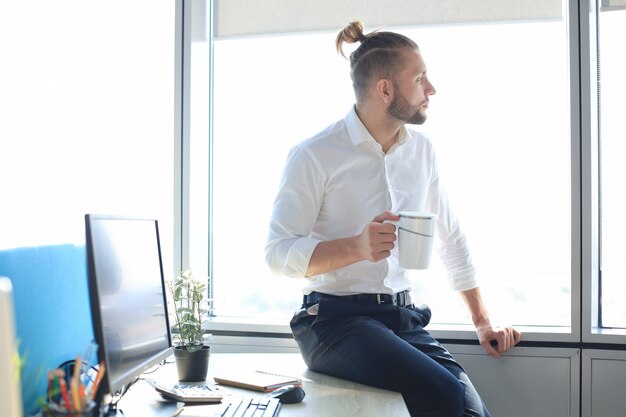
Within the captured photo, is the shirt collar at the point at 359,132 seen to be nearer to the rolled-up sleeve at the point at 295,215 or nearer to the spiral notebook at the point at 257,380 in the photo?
the rolled-up sleeve at the point at 295,215

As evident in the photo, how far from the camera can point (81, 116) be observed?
2141 millimetres

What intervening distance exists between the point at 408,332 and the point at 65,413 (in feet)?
4.22

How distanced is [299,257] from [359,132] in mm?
507

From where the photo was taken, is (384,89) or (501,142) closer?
(384,89)

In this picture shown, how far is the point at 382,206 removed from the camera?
213 cm

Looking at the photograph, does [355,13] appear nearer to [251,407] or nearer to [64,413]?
[251,407]

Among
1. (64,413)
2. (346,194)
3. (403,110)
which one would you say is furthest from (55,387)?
(403,110)

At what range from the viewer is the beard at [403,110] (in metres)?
2.14

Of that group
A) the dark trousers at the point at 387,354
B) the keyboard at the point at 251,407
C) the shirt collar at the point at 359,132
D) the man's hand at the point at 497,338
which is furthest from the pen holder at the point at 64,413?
the man's hand at the point at 497,338

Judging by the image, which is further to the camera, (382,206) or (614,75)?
(614,75)

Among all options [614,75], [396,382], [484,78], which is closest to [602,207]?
[614,75]

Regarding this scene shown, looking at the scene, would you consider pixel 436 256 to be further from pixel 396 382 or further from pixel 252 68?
pixel 252 68

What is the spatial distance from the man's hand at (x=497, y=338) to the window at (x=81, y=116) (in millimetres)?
1232

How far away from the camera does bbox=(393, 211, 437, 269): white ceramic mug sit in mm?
1690
